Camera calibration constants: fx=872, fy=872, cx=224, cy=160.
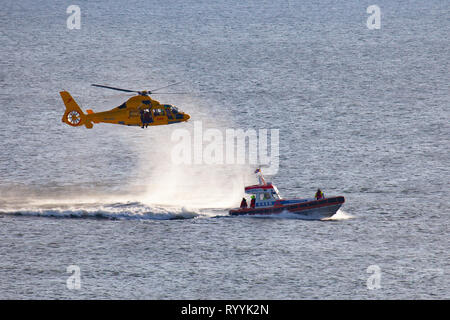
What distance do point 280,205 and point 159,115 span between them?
16.7 meters

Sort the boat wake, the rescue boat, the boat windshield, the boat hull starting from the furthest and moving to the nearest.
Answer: the boat wake < the boat windshield < the boat hull < the rescue boat

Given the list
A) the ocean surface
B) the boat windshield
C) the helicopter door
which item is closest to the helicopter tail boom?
the helicopter door

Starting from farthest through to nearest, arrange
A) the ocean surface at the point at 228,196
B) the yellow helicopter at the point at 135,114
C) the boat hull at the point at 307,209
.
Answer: the boat hull at the point at 307,209 < the yellow helicopter at the point at 135,114 < the ocean surface at the point at 228,196

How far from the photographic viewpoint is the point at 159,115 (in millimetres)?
88688

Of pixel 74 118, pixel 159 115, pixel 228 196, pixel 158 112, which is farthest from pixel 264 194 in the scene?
pixel 74 118

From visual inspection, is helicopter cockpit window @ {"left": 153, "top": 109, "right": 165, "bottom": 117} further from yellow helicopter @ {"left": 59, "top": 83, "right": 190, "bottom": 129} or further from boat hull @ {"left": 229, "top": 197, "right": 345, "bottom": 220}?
boat hull @ {"left": 229, "top": 197, "right": 345, "bottom": 220}

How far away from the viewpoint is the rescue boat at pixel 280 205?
305 feet

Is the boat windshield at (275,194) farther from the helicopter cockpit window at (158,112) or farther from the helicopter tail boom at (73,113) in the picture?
the helicopter tail boom at (73,113)

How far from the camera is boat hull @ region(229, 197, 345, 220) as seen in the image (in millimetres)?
93000

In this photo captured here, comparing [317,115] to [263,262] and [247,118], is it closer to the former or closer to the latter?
[247,118]

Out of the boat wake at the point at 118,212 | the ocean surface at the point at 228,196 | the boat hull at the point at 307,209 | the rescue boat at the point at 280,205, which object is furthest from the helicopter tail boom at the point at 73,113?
the boat hull at the point at 307,209

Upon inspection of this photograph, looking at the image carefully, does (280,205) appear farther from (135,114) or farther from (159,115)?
(135,114)

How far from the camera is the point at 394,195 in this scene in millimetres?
106438

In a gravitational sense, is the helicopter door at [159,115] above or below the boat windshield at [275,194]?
above
